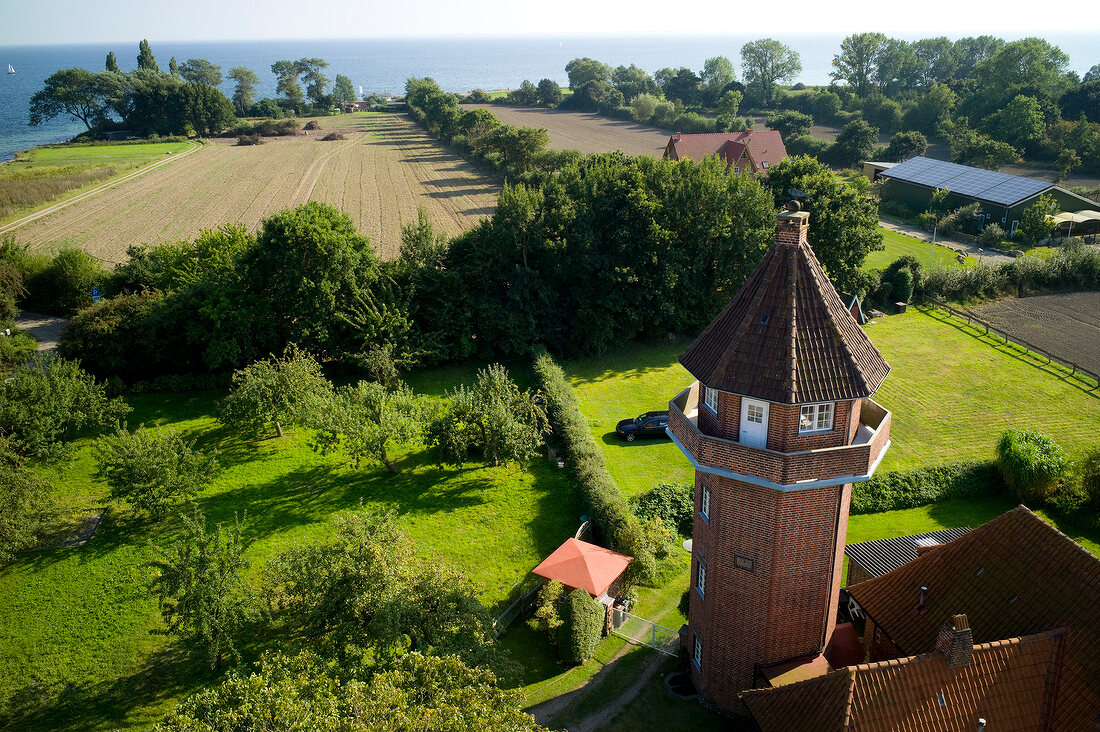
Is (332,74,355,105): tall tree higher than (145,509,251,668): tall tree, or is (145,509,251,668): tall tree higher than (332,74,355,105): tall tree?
(332,74,355,105): tall tree

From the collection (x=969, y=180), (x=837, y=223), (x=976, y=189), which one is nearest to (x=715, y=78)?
(x=969, y=180)

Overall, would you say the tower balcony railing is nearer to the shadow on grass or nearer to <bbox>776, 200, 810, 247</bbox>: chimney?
<bbox>776, 200, 810, 247</bbox>: chimney

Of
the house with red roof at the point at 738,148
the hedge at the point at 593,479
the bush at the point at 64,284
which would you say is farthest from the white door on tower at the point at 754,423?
the house with red roof at the point at 738,148

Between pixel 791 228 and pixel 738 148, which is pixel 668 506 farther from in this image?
pixel 738 148

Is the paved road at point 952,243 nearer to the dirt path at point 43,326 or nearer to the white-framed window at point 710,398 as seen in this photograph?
the white-framed window at point 710,398

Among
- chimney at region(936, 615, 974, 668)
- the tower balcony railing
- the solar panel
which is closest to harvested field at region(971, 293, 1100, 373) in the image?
the solar panel

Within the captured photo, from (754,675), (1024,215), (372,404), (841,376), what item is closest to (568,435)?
(372,404)
